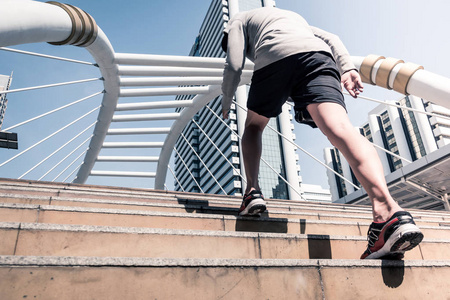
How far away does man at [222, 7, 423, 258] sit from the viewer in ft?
4.55

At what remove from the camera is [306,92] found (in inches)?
70.1

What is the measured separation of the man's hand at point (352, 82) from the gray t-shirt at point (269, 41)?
0.05 meters

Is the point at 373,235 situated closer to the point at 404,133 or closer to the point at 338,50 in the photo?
the point at 338,50

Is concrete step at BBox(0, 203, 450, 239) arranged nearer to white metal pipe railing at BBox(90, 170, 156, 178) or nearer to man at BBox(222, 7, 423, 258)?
man at BBox(222, 7, 423, 258)

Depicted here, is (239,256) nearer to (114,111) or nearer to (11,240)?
(11,240)

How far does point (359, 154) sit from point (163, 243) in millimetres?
1045

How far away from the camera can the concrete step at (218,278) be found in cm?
84

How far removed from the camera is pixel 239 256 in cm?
152

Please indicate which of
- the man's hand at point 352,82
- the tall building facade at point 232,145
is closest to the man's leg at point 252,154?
the man's hand at point 352,82

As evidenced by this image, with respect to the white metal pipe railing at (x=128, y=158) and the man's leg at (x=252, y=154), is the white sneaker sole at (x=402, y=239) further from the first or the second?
the white metal pipe railing at (x=128, y=158)

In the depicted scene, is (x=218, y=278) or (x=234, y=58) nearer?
(x=218, y=278)

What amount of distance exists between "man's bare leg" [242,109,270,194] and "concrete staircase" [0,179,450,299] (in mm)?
365

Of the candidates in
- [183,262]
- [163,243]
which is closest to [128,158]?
[163,243]

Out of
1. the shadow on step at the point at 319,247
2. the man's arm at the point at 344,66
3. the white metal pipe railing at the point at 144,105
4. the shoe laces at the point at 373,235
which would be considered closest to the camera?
the shoe laces at the point at 373,235
